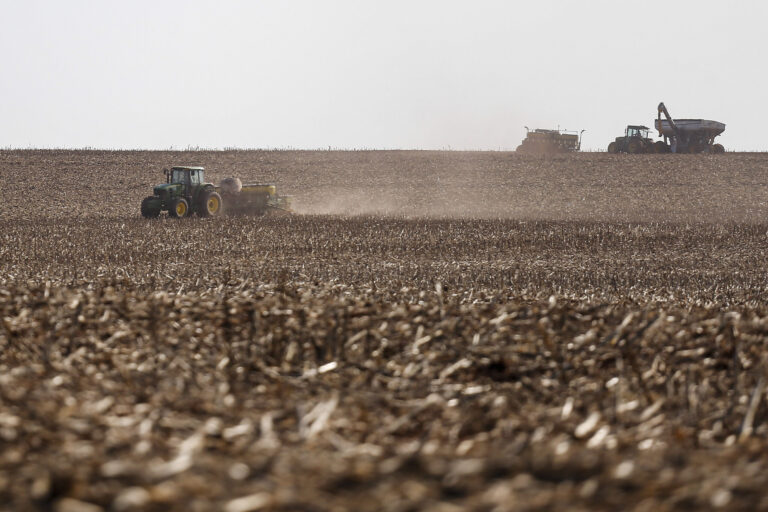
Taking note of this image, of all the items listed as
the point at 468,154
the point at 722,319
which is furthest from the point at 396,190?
the point at 722,319

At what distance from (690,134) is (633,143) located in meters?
3.98

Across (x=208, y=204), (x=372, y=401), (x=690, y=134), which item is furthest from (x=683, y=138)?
(x=372, y=401)

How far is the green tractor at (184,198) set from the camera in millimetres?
33125

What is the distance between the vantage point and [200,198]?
3334 cm

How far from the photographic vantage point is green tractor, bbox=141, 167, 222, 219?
33.1 metres

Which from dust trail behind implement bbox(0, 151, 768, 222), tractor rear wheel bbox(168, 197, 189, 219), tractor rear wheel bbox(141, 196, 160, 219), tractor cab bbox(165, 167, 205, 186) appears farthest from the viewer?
dust trail behind implement bbox(0, 151, 768, 222)

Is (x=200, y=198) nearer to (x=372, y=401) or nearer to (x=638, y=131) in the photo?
(x=372, y=401)

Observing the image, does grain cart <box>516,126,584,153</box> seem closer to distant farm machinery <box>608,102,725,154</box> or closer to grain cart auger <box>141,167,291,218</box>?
distant farm machinery <box>608,102,725,154</box>

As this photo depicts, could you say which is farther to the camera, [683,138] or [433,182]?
[683,138]

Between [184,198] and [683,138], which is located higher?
[683,138]

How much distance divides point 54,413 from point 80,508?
4.13 ft

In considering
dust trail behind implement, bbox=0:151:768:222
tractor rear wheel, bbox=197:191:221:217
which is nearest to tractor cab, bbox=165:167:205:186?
tractor rear wheel, bbox=197:191:221:217

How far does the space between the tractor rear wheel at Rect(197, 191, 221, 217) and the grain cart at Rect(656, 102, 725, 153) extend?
40.8 m

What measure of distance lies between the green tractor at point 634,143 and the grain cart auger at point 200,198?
3748cm
